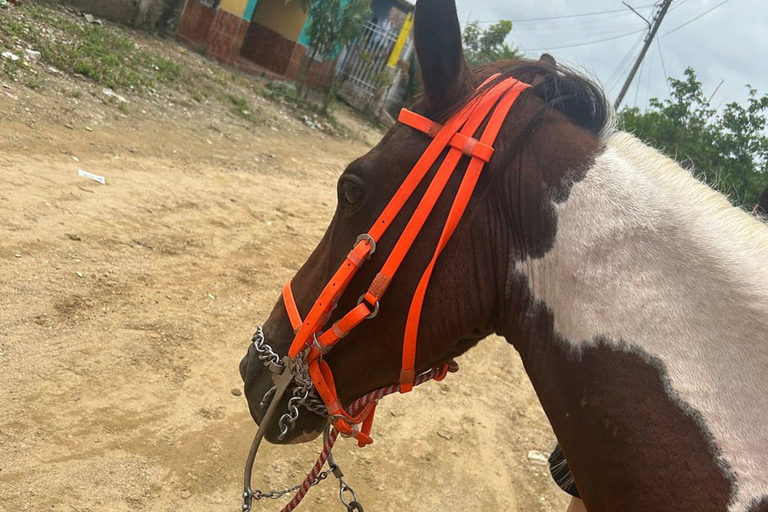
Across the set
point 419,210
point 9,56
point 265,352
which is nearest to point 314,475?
point 265,352

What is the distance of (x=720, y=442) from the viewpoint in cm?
121

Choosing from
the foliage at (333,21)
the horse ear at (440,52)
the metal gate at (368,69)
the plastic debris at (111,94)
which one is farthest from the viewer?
the metal gate at (368,69)

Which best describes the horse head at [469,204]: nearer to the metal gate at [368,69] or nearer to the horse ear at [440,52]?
the horse ear at [440,52]

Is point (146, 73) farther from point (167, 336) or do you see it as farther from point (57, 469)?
point (57, 469)

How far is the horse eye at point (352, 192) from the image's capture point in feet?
5.26

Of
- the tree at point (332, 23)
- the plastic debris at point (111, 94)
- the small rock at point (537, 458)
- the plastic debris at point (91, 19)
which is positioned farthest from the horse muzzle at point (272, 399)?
the tree at point (332, 23)

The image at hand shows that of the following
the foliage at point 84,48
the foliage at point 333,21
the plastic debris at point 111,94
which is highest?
the foliage at point 333,21

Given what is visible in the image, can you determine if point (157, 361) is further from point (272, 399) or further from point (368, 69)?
point (368, 69)

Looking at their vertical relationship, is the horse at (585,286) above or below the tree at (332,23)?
below

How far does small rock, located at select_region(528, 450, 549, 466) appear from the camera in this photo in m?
4.46

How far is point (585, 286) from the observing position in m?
1.36

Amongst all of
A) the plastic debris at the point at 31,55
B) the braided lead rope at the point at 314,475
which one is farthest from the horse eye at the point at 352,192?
the plastic debris at the point at 31,55

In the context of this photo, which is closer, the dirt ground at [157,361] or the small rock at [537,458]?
the dirt ground at [157,361]

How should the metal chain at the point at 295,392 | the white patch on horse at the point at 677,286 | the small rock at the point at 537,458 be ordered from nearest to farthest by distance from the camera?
the white patch on horse at the point at 677,286
the metal chain at the point at 295,392
the small rock at the point at 537,458
